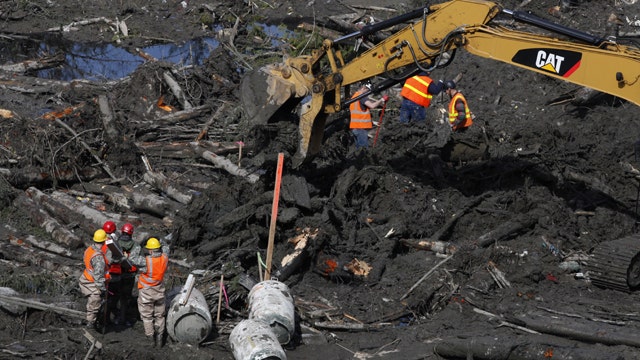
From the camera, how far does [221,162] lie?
16594mm

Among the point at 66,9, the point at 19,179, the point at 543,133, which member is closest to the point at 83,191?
the point at 19,179

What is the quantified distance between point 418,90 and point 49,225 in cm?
687

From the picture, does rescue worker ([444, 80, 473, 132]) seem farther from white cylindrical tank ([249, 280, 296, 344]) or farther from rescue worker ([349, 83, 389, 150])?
white cylindrical tank ([249, 280, 296, 344])

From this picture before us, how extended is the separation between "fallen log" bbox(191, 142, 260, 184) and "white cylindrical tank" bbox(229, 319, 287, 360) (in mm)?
5035

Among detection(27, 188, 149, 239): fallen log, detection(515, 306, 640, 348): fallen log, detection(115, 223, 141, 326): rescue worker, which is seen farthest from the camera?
detection(27, 188, 149, 239): fallen log

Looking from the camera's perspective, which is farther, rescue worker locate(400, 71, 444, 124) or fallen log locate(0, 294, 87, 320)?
rescue worker locate(400, 71, 444, 124)

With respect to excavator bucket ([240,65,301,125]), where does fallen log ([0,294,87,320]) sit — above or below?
below

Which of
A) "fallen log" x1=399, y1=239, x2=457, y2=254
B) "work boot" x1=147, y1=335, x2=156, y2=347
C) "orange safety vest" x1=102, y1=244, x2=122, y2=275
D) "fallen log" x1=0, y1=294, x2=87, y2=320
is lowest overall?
"work boot" x1=147, y1=335, x2=156, y2=347

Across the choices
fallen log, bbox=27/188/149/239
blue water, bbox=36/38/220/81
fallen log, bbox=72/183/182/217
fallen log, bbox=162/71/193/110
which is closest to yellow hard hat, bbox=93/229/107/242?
fallen log, bbox=27/188/149/239

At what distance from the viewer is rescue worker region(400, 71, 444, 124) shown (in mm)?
16547

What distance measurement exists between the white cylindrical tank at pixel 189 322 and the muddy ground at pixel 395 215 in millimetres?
180

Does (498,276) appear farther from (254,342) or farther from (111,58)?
(111,58)

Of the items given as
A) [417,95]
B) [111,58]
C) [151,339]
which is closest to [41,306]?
[151,339]

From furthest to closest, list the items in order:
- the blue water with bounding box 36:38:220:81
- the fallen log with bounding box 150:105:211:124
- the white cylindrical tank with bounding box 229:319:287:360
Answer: the blue water with bounding box 36:38:220:81
the fallen log with bounding box 150:105:211:124
the white cylindrical tank with bounding box 229:319:287:360
